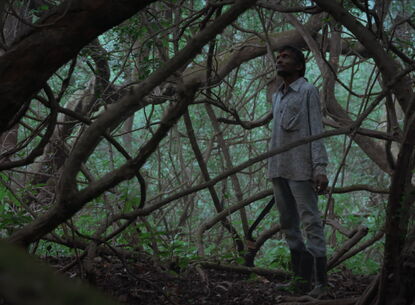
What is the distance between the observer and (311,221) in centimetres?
384

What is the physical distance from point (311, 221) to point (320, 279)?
0.39 metres

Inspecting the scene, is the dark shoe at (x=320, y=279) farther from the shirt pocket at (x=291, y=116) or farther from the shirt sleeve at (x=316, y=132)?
the shirt pocket at (x=291, y=116)

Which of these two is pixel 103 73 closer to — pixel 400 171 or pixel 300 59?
pixel 300 59

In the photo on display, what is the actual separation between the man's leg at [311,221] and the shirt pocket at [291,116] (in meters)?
0.41

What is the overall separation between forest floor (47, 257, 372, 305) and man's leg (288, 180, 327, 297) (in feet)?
0.78

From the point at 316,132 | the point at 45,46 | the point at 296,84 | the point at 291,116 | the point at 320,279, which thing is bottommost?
the point at 320,279

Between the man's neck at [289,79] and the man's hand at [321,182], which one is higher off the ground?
the man's neck at [289,79]

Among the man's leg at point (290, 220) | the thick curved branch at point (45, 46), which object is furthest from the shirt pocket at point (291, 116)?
the thick curved branch at point (45, 46)

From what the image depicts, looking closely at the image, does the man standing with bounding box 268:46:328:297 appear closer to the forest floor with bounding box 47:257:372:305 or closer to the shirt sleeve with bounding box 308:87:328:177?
the shirt sleeve with bounding box 308:87:328:177

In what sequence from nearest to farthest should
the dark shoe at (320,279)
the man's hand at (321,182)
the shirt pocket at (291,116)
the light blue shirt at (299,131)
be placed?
the dark shoe at (320,279) < the man's hand at (321,182) < the light blue shirt at (299,131) < the shirt pocket at (291,116)

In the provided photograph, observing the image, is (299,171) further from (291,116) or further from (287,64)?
(287,64)

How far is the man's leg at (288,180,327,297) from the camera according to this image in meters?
3.82

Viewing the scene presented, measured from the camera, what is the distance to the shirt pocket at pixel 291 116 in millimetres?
3998

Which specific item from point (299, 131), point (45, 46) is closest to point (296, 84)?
point (299, 131)
